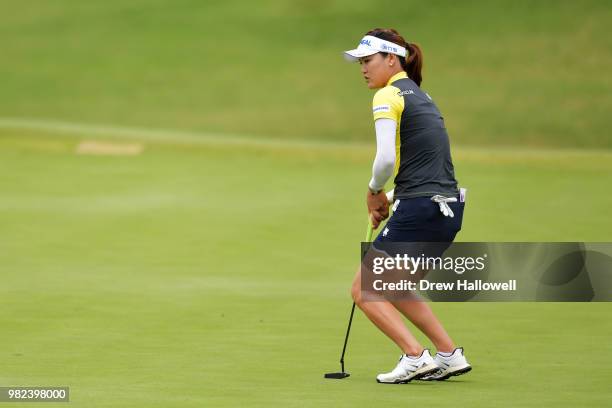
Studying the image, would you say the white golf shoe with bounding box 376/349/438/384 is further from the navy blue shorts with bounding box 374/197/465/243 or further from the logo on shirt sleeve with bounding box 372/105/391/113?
the logo on shirt sleeve with bounding box 372/105/391/113

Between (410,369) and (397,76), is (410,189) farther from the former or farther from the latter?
(410,369)

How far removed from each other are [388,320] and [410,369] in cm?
30

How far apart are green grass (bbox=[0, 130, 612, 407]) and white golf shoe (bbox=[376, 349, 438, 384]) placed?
8 cm

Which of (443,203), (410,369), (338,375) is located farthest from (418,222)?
(338,375)

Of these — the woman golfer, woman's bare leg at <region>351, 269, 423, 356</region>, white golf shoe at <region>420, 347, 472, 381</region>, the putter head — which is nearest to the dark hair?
the woman golfer

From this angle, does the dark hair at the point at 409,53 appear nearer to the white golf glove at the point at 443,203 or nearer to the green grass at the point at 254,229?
the white golf glove at the point at 443,203

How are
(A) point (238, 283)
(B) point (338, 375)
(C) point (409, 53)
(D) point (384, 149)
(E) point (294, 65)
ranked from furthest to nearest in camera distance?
(E) point (294, 65) < (A) point (238, 283) < (C) point (409, 53) < (B) point (338, 375) < (D) point (384, 149)

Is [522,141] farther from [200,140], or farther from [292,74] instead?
[200,140]

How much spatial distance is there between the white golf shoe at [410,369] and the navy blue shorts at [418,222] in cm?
66

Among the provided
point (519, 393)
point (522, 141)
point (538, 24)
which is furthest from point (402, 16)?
point (519, 393)

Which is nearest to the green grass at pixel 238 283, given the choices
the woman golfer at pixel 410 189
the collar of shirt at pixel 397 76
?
the woman golfer at pixel 410 189

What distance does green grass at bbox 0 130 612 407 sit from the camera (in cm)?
759

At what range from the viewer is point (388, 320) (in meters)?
7.62

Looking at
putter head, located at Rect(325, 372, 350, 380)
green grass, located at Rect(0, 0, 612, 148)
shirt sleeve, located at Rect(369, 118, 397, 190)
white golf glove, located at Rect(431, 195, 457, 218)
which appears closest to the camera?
shirt sleeve, located at Rect(369, 118, 397, 190)
